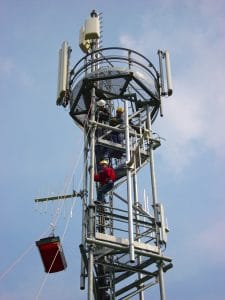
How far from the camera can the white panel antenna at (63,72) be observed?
22391 millimetres

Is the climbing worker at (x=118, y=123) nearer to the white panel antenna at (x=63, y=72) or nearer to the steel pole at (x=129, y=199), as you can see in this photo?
the steel pole at (x=129, y=199)

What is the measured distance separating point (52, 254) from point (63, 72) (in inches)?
304

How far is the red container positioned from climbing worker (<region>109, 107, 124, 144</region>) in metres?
5.52

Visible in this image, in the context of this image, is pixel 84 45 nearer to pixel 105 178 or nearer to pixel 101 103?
pixel 101 103

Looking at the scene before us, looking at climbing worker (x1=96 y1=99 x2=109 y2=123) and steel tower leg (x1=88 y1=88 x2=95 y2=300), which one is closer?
steel tower leg (x1=88 y1=88 x2=95 y2=300)

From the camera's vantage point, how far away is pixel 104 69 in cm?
2209

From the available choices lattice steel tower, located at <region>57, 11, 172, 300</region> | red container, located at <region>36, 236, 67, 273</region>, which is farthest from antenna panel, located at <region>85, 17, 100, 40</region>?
red container, located at <region>36, 236, 67, 273</region>

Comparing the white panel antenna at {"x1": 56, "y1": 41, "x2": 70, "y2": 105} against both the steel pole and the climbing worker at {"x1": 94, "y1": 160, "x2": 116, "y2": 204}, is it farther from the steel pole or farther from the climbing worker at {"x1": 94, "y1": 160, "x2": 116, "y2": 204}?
the climbing worker at {"x1": 94, "y1": 160, "x2": 116, "y2": 204}

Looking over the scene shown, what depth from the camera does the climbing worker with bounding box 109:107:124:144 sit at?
22.4m

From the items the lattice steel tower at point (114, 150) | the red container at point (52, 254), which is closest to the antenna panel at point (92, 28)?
the lattice steel tower at point (114, 150)

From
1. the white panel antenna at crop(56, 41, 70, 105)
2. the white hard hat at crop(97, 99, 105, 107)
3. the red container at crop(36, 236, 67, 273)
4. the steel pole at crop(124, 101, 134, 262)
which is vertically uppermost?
the white panel antenna at crop(56, 41, 70, 105)

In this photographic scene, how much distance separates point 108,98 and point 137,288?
24.6 feet

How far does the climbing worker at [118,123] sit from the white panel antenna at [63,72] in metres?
2.20

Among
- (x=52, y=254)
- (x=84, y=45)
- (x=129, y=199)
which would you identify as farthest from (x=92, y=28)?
(x=52, y=254)
